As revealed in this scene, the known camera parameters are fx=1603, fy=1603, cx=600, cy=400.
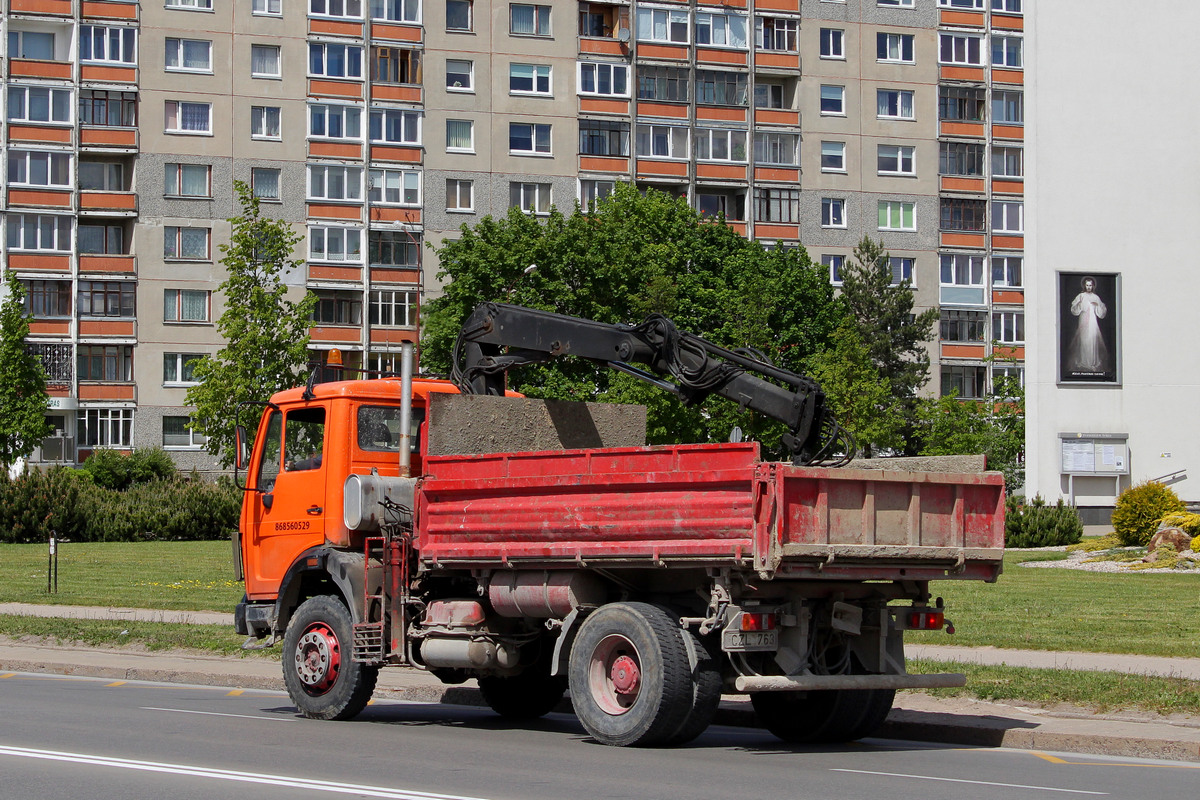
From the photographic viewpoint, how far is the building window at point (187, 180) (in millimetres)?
68562

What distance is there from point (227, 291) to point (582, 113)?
27073 mm

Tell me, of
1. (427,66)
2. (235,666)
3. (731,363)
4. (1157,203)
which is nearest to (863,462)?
(731,363)

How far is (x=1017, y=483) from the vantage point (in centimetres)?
7988

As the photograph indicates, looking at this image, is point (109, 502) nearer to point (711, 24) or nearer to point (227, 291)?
point (227, 291)

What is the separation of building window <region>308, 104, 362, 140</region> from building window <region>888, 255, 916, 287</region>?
27092mm

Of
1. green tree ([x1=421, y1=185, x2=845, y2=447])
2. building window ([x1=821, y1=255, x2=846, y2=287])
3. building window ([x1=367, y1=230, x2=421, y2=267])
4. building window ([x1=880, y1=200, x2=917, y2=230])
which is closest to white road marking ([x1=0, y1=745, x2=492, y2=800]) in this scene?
green tree ([x1=421, y1=185, x2=845, y2=447])

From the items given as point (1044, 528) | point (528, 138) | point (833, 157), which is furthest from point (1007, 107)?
point (1044, 528)

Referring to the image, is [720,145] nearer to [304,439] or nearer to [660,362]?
[304,439]

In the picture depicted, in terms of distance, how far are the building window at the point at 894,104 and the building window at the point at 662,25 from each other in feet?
34.1

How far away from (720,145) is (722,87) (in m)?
2.90

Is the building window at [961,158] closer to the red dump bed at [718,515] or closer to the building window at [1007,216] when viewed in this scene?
the building window at [1007,216]

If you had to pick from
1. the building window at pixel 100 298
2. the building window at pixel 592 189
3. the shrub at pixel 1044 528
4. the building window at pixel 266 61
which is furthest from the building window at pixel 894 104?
the shrub at pixel 1044 528

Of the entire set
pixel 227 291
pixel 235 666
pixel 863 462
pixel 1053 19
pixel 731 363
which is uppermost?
pixel 1053 19

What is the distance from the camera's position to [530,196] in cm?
7262
